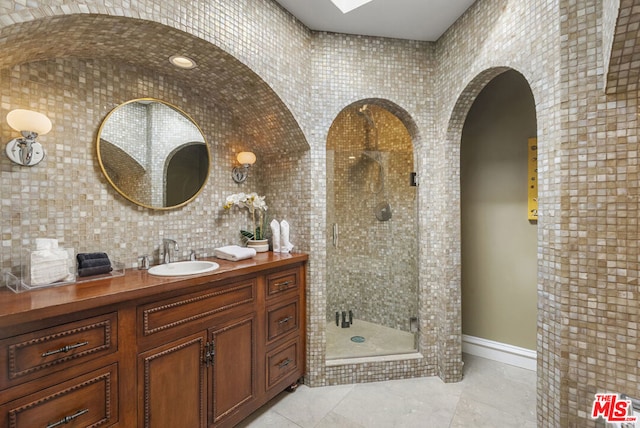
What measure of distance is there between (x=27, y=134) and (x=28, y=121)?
0.22ft

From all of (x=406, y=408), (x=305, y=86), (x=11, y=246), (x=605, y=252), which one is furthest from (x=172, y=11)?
(x=406, y=408)

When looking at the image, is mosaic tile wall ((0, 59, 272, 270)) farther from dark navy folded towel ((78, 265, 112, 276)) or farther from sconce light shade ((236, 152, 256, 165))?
sconce light shade ((236, 152, 256, 165))

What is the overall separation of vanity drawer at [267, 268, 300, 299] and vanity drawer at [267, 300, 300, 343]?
0.11 m

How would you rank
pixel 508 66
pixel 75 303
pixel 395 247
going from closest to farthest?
pixel 75 303 → pixel 508 66 → pixel 395 247

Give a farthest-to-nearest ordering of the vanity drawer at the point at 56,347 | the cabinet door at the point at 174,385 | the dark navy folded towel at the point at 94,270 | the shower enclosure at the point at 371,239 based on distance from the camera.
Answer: the shower enclosure at the point at 371,239, the dark navy folded towel at the point at 94,270, the cabinet door at the point at 174,385, the vanity drawer at the point at 56,347

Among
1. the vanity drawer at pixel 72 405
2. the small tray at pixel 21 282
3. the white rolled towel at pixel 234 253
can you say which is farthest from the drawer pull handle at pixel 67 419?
the white rolled towel at pixel 234 253

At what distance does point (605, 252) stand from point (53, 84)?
2699mm

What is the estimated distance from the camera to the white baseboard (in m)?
2.39

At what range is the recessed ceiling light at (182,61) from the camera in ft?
5.40

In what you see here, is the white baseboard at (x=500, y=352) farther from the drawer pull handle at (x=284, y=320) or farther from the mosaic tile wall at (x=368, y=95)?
the drawer pull handle at (x=284, y=320)

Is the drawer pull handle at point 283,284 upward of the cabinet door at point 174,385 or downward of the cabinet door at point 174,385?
upward

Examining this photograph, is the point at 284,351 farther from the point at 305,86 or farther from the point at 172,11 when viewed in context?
the point at 172,11

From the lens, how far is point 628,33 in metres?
1.07

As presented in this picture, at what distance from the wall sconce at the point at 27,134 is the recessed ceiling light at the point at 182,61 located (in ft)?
2.28
